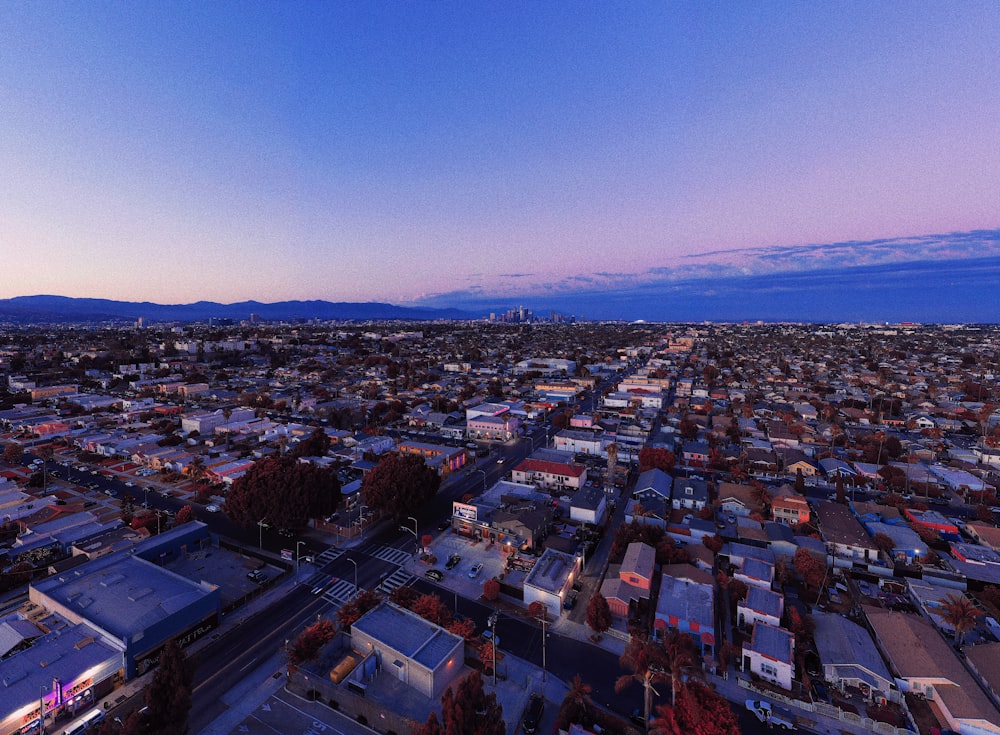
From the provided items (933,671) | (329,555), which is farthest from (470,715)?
(933,671)

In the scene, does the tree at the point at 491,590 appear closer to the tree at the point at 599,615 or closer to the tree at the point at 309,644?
the tree at the point at 599,615

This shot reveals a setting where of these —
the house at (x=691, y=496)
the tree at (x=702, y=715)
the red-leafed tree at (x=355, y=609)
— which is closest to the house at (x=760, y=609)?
the tree at (x=702, y=715)

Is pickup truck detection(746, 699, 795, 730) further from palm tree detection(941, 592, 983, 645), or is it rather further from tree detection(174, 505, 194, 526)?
tree detection(174, 505, 194, 526)

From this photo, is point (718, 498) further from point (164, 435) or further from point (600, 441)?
point (164, 435)

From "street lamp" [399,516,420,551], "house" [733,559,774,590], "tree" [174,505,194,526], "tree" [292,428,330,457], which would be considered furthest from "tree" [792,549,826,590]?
"tree" [292,428,330,457]

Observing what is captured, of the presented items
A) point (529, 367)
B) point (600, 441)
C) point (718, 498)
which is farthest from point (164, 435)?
point (529, 367)

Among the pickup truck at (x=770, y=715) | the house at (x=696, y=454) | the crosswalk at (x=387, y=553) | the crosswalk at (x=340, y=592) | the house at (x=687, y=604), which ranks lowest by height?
the house at (x=696, y=454)

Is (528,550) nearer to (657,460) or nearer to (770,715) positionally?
(770,715)
